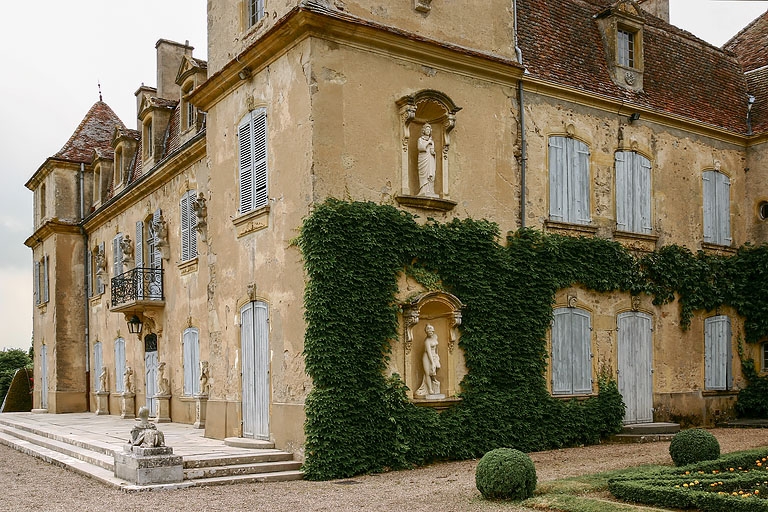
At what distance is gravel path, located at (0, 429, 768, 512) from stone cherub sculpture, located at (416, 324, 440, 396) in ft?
4.07

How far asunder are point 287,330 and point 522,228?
203 inches

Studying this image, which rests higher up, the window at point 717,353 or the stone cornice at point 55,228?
the stone cornice at point 55,228

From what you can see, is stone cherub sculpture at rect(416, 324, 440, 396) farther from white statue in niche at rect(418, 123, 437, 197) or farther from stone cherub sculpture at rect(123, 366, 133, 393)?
stone cherub sculpture at rect(123, 366, 133, 393)

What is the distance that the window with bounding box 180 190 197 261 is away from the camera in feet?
66.7

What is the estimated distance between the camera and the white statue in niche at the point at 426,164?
14.4 meters

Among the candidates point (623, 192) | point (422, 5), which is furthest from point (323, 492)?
point (623, 192)

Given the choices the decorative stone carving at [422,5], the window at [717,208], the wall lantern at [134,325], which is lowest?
the wall lantern at [134,325]

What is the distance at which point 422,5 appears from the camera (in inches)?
580

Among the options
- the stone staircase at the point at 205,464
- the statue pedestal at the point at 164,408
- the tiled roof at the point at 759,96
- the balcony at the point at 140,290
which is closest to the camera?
A: the stone staircase at the point at 205,464

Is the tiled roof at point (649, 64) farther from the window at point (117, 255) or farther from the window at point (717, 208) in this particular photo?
the window at point (117, 255)

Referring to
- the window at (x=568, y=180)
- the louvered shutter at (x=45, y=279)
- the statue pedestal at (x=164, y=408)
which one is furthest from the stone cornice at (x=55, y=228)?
the window at (x=568, y=180)

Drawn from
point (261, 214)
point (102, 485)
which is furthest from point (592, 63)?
point (102, 485)

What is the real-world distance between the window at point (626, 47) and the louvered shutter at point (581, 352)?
610cm

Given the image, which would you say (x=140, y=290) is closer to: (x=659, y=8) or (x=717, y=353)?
(x=717, y=353)
